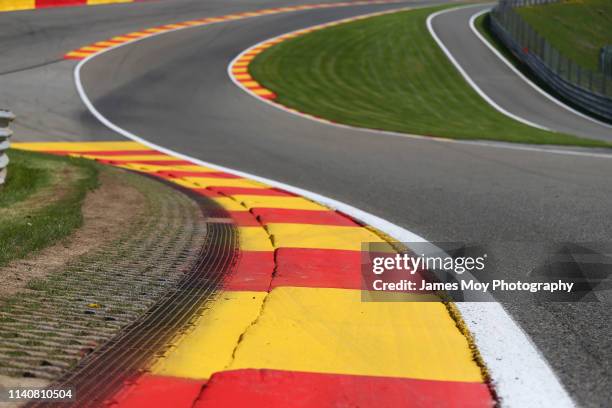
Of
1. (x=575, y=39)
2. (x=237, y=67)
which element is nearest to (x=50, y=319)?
(x=237, y=67)

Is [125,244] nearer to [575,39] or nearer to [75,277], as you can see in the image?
[75,277]

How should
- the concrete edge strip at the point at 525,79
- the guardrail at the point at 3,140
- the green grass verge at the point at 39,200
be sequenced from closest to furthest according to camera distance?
the green grass verge at the point at 39,200
the guardrail at the point at 3,140
the concrete edge strip at the point at 525,79

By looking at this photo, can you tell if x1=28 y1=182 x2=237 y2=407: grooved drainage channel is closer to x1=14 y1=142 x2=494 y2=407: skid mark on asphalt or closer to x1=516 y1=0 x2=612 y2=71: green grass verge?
x1=14 y1=142 x2=494 y2=407: skid mark on asphalt

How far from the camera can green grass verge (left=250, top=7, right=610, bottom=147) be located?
55.1 feet

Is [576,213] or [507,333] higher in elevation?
[507,333]

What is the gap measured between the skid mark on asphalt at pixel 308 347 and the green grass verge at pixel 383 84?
30.0ft

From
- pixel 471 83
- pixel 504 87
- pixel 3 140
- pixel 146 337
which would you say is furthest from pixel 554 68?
pixel 146 337

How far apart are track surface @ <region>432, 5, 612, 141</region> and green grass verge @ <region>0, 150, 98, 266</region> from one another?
1307cm

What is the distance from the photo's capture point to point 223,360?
3.31 m

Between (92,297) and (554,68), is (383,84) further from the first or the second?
(92,297)

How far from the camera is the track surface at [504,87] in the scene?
2116 centimetres

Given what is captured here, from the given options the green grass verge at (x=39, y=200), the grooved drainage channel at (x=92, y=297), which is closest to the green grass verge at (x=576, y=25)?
the green grass verge at (x=39, y=200)

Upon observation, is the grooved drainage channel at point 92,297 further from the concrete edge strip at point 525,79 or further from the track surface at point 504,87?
the concrete edge strip at point 525,79

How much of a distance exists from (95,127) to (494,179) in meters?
8.70
